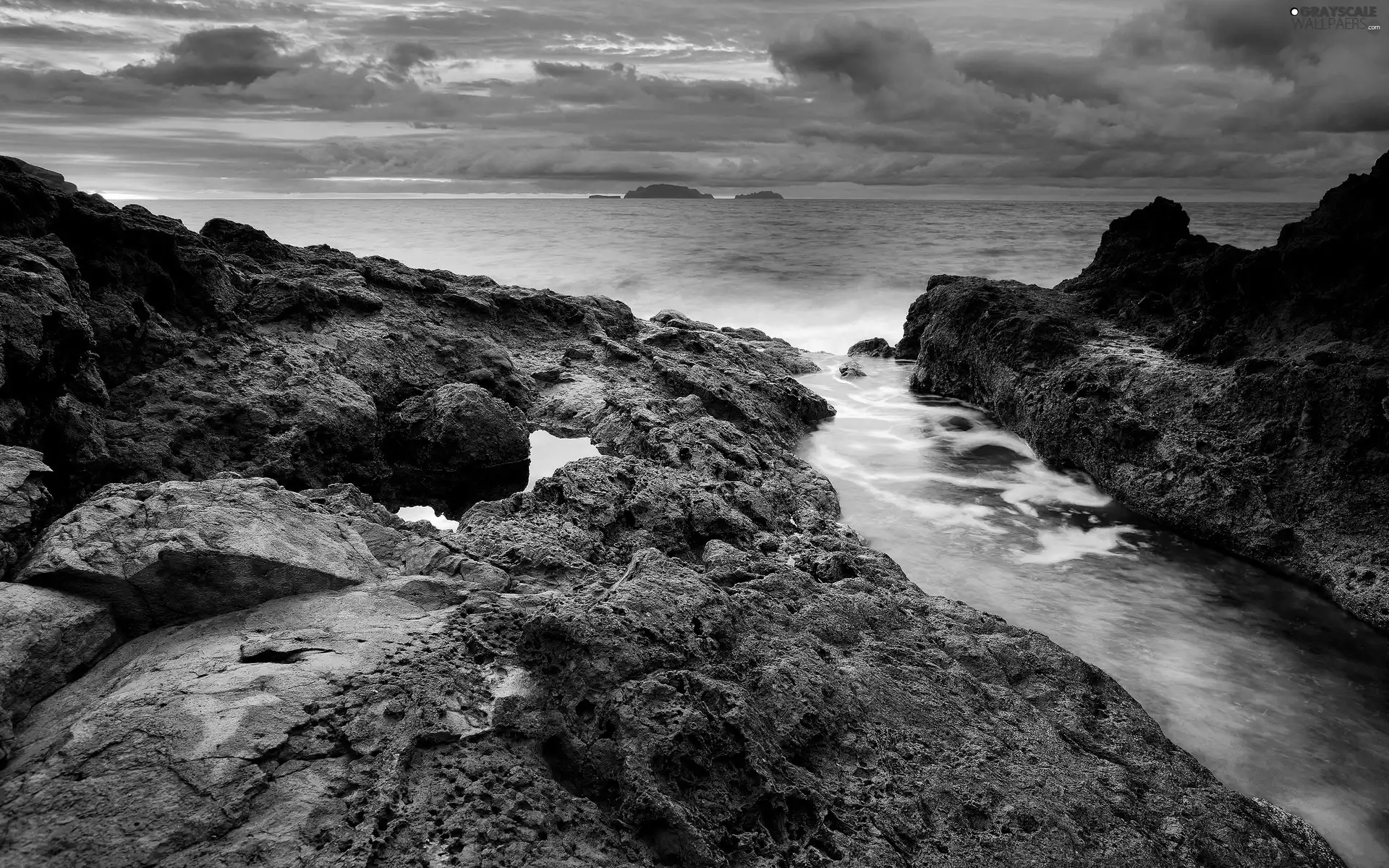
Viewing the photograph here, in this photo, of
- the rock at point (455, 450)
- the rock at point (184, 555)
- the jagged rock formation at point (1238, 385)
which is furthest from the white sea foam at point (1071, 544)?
the rock at point (184, 555)

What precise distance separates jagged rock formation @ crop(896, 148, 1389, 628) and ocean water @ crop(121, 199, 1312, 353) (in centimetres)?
847

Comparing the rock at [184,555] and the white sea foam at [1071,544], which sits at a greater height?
the rock at [184,555]

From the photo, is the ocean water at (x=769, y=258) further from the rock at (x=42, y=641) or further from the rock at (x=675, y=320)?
the rock at (x=42, y=641)

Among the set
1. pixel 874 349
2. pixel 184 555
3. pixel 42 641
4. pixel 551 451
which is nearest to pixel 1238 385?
pixel 551 451

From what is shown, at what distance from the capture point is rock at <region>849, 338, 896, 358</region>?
16.1 metres

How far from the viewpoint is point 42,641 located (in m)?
2.92

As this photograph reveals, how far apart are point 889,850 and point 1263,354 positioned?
7.85 meters

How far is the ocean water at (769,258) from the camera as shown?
22656mm

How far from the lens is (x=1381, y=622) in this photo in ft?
19.8

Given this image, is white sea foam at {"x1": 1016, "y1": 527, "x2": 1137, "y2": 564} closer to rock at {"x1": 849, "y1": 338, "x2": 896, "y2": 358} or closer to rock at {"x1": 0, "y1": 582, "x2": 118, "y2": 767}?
rock at {"x1": 0, "y1": 582, "x2": 118, "y2": 767}

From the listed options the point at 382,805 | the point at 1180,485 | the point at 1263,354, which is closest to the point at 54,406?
the point at 382,805

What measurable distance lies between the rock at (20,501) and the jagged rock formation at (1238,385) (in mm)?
8650

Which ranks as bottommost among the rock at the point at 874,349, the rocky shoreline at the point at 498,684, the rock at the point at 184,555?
the rock at the point at 874,349

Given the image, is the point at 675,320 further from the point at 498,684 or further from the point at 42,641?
the point at 42,641
